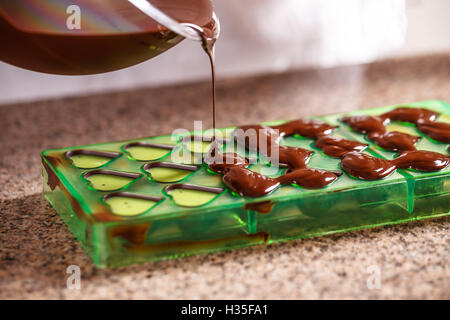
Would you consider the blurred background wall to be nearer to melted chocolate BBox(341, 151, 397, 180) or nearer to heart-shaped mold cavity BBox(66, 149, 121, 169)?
heart-shaped mold cavity BBox(66, 149, 121, 169)

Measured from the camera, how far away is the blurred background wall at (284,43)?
163 cm

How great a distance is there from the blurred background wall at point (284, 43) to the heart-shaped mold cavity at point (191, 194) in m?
0.78

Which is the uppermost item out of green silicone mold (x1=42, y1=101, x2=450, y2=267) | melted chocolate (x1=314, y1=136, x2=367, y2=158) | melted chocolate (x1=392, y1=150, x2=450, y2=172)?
melted chocolate (x1=314, y1=136, x2=367, y2=158)

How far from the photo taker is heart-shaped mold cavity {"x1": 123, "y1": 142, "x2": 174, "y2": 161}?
3.33 feet

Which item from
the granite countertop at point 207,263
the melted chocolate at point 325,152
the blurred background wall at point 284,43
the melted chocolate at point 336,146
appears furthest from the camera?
the blurred background wall at point 284,43

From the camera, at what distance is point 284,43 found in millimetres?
1747

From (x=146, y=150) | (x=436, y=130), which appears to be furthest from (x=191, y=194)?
(x=436, y=130)

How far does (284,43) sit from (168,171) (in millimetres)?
872

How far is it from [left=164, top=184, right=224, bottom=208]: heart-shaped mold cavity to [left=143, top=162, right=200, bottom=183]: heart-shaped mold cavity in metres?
0.03
